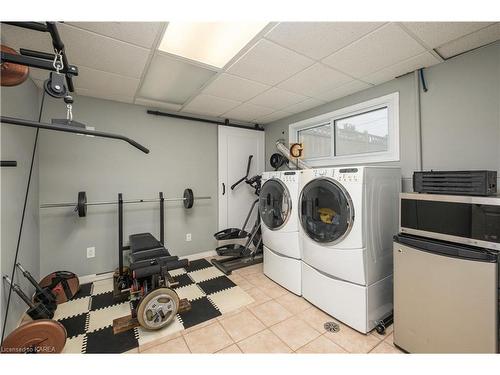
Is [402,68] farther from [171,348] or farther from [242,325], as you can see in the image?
[171,348]

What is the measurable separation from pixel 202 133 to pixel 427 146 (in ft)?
10.2

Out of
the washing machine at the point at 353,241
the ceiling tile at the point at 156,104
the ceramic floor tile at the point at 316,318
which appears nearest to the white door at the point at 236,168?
the ceiling tile at the point at 156,104

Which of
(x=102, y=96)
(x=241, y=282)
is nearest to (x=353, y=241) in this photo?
(x=241, y=282)

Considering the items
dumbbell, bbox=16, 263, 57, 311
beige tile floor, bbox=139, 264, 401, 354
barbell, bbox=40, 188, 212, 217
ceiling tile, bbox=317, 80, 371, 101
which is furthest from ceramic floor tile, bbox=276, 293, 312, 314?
ceiling tile, bbox=317, 80, 371, 101

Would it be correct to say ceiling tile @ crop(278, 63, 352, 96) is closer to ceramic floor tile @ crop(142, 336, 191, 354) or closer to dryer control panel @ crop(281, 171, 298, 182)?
dryer control panel @ crop(281, 171, 298, 182)

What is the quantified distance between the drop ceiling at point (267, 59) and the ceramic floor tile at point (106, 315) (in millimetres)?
2453

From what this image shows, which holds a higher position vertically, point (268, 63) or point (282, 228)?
point (268, 63)

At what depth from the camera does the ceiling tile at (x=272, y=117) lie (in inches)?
141

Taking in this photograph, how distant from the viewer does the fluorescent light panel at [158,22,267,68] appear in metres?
1.57

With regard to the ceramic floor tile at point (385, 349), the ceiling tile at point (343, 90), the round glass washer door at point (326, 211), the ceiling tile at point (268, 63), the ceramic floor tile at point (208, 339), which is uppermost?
the ceiling tile at point (343, 90)

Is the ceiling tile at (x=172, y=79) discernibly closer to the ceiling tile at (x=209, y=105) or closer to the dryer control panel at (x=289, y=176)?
the ceiling tile at (x=209, y=105)

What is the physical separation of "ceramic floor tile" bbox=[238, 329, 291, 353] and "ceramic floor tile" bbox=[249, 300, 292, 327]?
169 millimetres

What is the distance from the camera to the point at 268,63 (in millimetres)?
1997

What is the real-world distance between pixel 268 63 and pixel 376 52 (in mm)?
932
